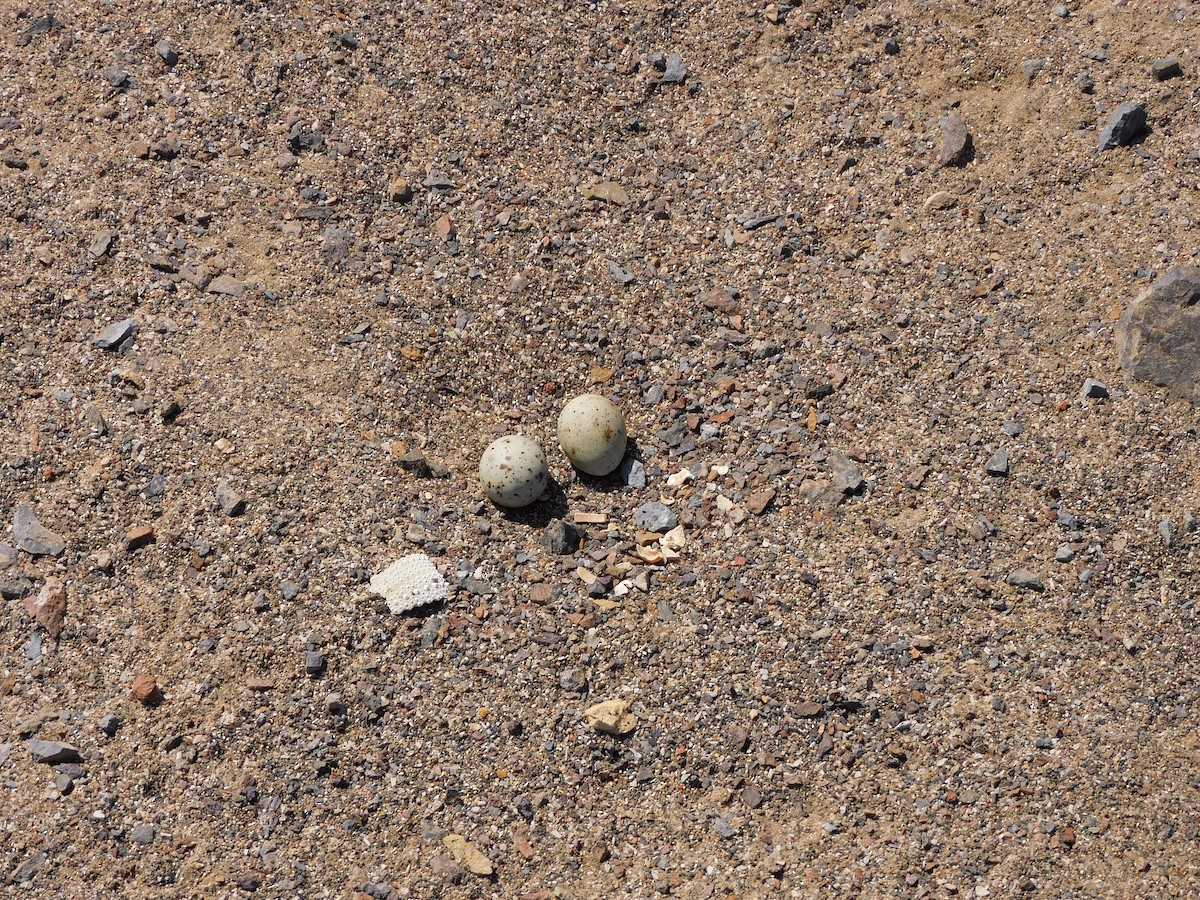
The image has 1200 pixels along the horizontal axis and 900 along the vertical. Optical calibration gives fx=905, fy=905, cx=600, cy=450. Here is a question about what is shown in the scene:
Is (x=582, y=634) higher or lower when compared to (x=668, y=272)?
lower

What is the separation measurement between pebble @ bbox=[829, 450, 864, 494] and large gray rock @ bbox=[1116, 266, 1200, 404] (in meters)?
0.96

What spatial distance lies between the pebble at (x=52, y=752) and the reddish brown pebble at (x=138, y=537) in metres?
0.60

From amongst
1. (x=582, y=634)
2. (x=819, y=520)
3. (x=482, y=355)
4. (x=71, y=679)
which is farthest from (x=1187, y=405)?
(x=71, y=679)

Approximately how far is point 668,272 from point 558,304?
43 centimetres

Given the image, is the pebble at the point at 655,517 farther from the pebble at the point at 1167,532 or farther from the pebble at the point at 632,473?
the pebble at the point at 1167,532

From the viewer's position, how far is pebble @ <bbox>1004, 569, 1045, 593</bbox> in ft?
8.93

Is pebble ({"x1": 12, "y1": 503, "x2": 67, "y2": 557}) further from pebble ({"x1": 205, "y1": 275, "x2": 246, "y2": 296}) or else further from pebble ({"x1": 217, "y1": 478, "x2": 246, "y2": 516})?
pebble ({"x1": 205, "y1": 275, "x2": 246, "y2": 296})

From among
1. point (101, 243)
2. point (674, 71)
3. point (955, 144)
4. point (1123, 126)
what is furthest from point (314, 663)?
point (1123, 126)

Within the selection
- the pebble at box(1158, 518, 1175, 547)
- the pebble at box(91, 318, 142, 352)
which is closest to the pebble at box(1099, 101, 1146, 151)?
the pebble at box(1158, 518, 1175, 547)

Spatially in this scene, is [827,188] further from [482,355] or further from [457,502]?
[457,502]

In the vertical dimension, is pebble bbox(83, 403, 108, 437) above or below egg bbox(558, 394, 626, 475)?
above

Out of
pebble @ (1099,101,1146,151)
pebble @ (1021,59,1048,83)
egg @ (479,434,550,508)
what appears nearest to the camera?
egg @ (479,434,550,508)

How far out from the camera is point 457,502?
2969 mm

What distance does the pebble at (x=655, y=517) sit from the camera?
116 inches
